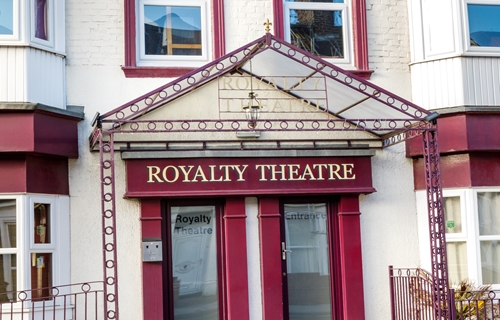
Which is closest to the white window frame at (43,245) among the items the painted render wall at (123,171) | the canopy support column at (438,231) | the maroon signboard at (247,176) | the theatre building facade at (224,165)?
the theatre building facade at (224,165)

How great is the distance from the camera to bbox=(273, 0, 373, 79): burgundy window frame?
35.7 ft

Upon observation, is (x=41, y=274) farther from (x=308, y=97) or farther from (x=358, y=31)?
(x=358, y=31)

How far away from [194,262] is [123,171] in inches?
61.1

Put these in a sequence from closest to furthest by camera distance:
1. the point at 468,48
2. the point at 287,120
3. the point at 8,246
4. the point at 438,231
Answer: the point at 287,120 < the point at 8,246 < the point at 438,231 < the point at 468,48

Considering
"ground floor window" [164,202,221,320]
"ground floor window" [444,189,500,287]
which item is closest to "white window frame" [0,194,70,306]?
"ground floor window" [164,202,221,320]

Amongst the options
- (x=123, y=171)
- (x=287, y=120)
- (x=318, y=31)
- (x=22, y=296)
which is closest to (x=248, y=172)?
(x=287, y=120)

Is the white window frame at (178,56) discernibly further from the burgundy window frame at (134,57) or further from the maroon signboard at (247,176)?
the maroon signboard at (247,176)

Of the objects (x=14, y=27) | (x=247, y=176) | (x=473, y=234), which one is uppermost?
(x=14, y=27)

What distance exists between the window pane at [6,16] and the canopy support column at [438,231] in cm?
529

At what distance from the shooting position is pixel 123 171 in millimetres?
10148

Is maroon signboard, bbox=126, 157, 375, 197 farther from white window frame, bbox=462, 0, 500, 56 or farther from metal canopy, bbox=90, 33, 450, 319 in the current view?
white window frame, bbox=462, 0, 500, 56

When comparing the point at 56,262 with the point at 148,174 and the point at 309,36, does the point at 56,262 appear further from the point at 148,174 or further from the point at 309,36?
the point at 309,36

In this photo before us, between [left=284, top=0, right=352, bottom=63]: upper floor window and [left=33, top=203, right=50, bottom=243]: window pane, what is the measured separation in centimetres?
410

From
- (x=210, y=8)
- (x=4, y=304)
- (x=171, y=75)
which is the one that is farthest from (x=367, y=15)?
(x=4, y=304)
